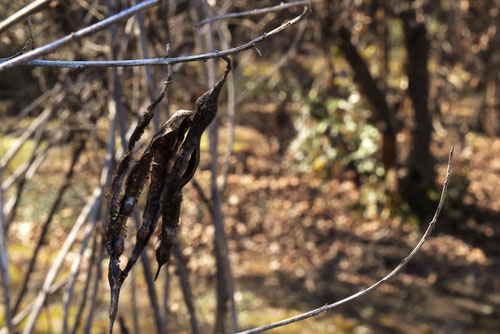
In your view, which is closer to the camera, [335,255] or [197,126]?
[197,126]

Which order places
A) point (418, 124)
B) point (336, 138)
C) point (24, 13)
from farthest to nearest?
point (336, 138) < point (418, 124) < point (24, 13)

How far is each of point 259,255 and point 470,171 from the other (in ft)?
10.6

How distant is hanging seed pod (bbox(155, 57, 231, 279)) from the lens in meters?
0.67

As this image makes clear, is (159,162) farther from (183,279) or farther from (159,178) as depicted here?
(183,279)

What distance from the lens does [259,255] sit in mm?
5961

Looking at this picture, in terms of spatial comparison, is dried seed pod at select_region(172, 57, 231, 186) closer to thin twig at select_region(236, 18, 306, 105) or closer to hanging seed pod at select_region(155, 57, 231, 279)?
hanging seed pod at select_region(155, 57, 231, 279)

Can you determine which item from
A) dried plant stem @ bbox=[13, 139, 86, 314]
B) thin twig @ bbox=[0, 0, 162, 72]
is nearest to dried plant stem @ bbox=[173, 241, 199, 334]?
dried plant stem @ bbox=[13, 139, 86, 314]

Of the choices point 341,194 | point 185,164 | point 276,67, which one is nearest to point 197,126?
point 185,164

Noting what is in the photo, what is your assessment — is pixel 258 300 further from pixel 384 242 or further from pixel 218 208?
pixel 218 208

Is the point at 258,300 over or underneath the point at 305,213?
underneath

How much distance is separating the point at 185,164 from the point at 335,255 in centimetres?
529

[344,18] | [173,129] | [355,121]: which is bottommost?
[173,129]

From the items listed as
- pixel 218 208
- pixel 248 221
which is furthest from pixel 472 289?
pixel 218 208

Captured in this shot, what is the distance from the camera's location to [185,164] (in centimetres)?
68
